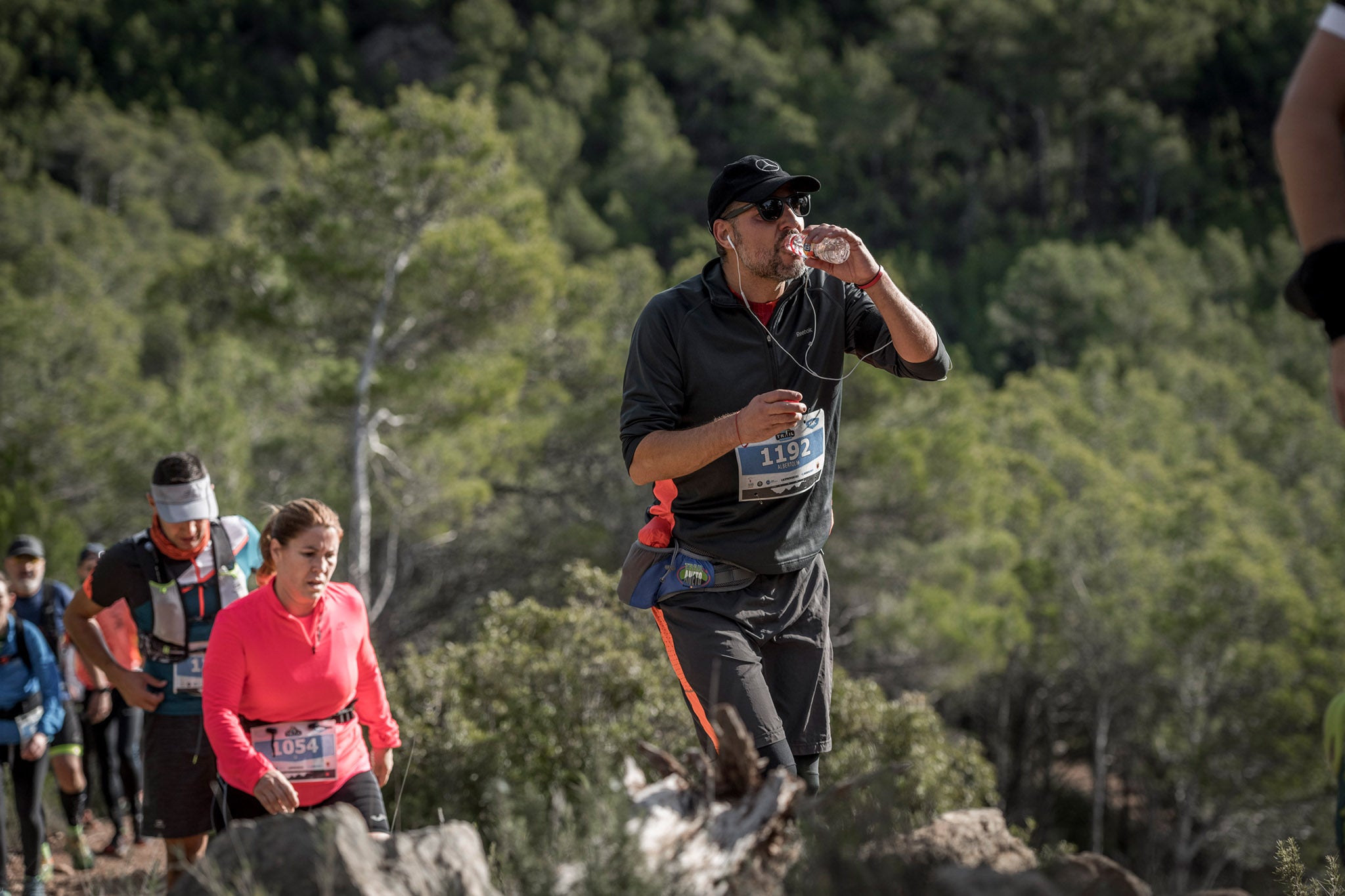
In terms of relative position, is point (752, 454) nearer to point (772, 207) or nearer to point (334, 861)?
Answer: point (772, 207)

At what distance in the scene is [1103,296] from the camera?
44.7 meters

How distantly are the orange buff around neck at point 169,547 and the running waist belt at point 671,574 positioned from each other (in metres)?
1.59

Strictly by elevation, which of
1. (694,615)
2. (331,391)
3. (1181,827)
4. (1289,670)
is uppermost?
(331,391)

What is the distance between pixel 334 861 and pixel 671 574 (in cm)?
118

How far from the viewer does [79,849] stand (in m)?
5.59

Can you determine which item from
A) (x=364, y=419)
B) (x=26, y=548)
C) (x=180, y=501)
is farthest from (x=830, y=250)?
(x=364, y=419)

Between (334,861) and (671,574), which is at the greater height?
(671,574)

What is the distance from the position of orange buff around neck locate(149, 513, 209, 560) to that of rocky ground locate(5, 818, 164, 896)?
1135 millimetres

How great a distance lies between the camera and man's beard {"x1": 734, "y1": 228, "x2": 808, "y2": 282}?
9.57 feet

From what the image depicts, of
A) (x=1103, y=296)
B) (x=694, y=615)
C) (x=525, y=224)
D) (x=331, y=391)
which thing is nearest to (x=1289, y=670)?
(x=525, y=224)

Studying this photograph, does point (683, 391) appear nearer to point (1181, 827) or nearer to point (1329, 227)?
point (1329, 227)

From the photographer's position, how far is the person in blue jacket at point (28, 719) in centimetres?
451

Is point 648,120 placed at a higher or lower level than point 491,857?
higher

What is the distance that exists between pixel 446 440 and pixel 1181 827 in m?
14.0
